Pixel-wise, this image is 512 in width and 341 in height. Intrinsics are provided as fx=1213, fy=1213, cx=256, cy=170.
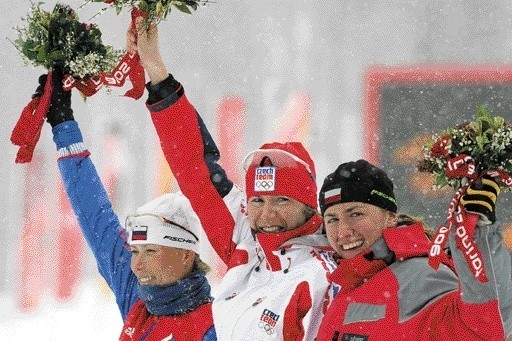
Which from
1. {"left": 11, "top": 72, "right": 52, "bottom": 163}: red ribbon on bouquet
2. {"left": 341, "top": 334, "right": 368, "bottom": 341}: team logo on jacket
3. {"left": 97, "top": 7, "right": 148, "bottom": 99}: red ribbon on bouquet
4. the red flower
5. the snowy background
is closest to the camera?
the red flower

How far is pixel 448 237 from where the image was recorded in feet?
10.1

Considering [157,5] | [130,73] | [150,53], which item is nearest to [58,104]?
[130,73]

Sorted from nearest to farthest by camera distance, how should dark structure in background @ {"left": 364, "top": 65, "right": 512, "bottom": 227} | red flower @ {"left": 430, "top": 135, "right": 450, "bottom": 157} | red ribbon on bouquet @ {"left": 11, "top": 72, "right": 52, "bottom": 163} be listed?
1. red flower @ {"left": 430, "top": 135, "right": 450, "bottom": 157}
2. red ribbon on bouquet @ {"left": 11, "top": 72, "right": 52, "bottom": 163}
3. dark structure in background @ {"left": 364, "top": 65, "right": 512, "bottom": 227}

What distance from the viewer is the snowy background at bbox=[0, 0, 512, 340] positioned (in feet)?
36.5

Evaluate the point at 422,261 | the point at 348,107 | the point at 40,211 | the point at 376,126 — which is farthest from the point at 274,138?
the point at 422,261

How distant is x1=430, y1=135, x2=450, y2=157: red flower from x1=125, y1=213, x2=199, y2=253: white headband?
4.28 ft

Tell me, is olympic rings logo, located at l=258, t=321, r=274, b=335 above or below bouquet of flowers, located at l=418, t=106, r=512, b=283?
below

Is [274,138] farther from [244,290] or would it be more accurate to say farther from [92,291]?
[244,290]

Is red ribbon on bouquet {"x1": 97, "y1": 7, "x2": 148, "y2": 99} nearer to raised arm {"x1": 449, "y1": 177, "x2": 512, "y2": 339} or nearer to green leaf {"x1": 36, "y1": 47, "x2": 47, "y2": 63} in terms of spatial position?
green leaf {"x1": 36, "y1": 47, "x2": 47, "y2": 63}

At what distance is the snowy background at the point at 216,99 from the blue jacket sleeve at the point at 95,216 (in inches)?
188

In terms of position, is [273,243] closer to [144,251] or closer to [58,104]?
[144,251]

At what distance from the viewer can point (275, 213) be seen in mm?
3912

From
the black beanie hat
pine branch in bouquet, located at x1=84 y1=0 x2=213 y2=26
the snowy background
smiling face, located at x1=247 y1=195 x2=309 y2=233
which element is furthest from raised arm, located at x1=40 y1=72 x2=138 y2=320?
the snowy background

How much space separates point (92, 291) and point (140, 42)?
23.6ft
